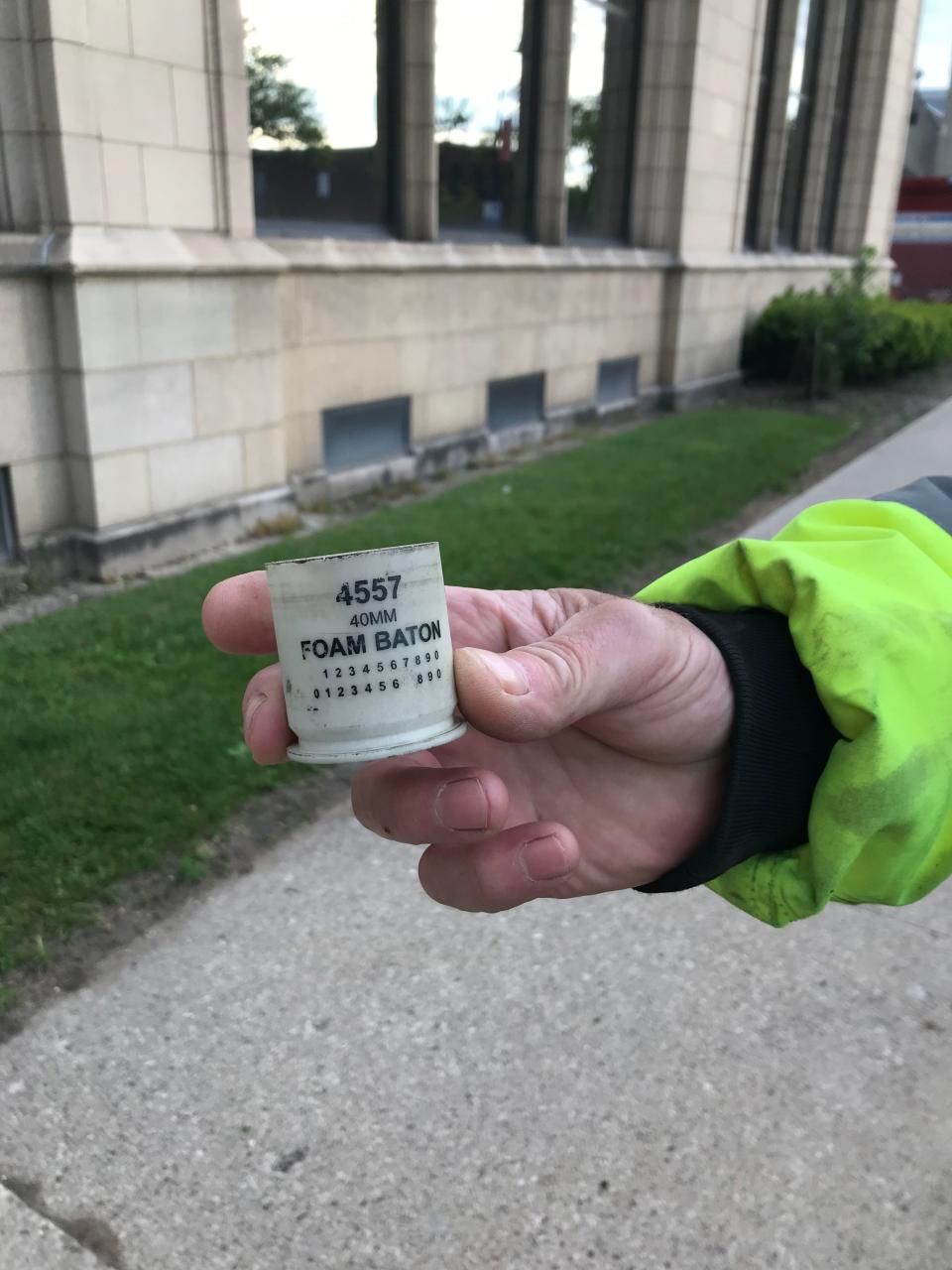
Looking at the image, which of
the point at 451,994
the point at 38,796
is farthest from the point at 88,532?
the point at 451,994

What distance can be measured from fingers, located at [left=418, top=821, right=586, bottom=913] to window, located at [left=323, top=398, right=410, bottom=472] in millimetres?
7104

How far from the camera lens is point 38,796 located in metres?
3.77

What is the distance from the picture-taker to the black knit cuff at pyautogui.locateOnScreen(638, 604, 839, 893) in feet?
5.87

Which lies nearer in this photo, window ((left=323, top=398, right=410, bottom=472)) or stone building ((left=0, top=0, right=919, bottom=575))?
stone building ((left=0, top=0, right=919, bottom=575))

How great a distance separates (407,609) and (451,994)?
201 centimetres

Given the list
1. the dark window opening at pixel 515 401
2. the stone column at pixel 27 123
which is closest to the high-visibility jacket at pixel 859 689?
the stone column at pixel 27 123

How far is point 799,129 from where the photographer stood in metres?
17.5

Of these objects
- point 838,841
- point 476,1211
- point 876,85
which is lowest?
point 476,1211

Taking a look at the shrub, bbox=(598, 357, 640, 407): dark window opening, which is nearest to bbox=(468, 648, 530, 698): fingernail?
bbox=(598, 357, 640, 407): dark window opening

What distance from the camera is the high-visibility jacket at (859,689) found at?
1.62 metres

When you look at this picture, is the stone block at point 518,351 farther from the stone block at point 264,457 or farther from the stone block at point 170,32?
the stone block at point 170,32

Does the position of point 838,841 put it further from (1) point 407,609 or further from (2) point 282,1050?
(2) point 282,1050

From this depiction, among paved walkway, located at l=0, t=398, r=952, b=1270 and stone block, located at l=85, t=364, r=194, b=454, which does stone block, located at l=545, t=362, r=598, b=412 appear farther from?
paved walkway, located at l=0, t=398, r=952, b=1270

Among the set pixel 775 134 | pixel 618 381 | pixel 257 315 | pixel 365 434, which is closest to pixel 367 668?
pixel 257 315
